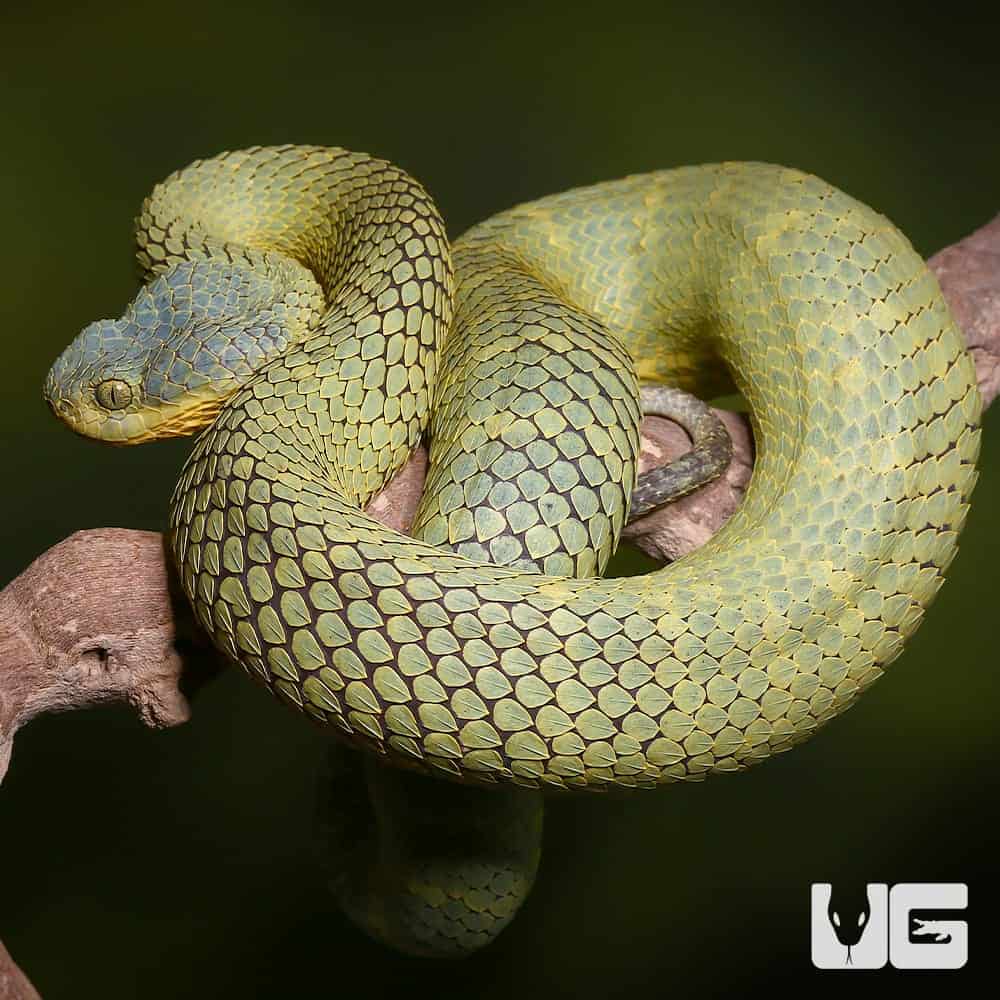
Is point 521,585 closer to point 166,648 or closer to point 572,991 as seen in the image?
point 166,648

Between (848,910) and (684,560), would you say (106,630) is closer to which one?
(684,560)

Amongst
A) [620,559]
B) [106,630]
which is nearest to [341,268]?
[106,630]

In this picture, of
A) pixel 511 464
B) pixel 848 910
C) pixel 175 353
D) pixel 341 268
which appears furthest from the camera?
pixel 848 910

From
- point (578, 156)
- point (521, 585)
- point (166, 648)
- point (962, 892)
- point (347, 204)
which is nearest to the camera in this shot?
point (521, 585)

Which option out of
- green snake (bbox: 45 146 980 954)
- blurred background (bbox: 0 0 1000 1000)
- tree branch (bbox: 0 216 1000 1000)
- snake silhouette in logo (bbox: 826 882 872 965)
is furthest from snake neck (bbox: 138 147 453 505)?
snake silhouette in logo (bbox: 826 882 872 965)

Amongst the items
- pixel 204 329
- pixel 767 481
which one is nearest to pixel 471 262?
pixel 204 329

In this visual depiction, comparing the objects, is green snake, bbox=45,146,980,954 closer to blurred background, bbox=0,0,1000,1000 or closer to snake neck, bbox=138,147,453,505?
snake neck, bbox=138,147,453,505

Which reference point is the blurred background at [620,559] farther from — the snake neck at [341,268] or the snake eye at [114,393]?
the snake eye at [114,393]
